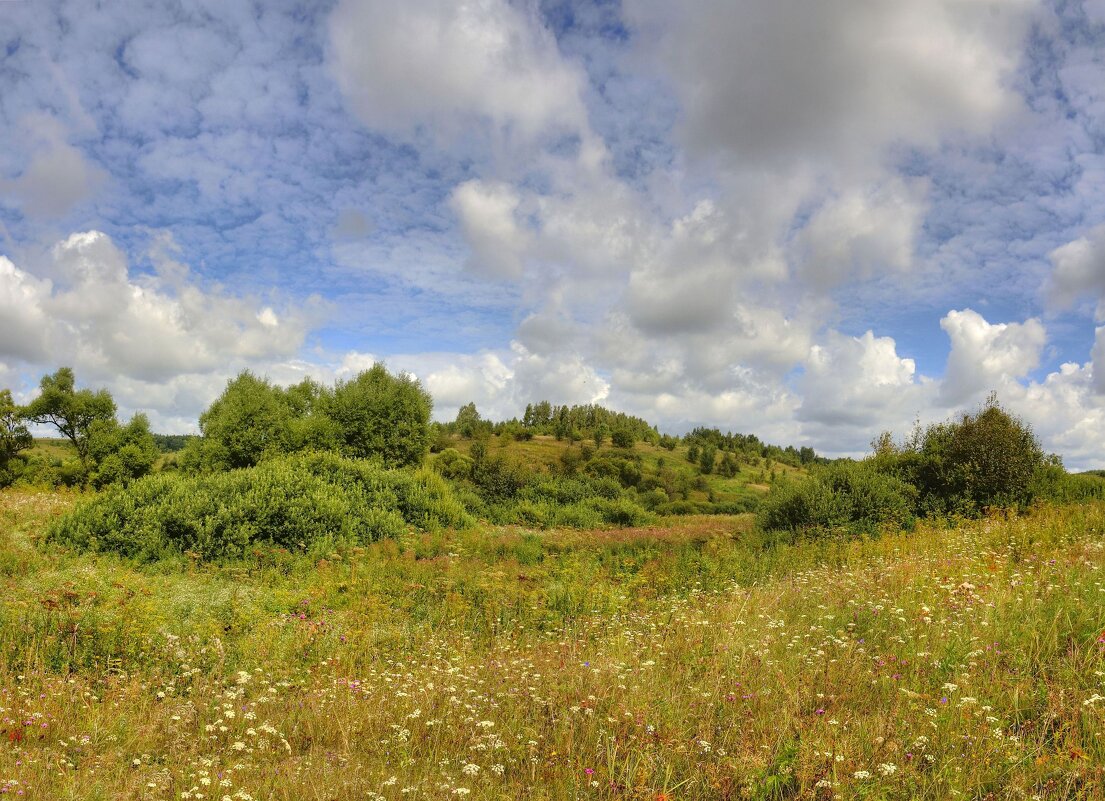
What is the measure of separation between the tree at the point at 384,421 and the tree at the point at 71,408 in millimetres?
21312

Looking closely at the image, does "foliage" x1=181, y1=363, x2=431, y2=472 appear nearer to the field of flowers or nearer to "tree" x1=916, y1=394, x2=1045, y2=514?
the field of flowers

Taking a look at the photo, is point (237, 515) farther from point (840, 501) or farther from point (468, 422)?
point (468, 422)

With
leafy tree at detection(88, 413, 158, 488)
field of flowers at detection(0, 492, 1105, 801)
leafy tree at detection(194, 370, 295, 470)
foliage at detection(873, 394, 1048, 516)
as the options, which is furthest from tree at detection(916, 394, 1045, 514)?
leafy tree at detection(88, 413, 158, 488)

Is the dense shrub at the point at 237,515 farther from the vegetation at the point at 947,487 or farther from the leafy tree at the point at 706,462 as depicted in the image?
the leafy tree at the point at 706,462

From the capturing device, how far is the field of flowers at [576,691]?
372 centimetres

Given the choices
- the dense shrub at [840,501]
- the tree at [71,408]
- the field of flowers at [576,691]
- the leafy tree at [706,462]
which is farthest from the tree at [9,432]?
the leafy tree at [706,462]

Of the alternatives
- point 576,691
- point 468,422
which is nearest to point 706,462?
point 468,422

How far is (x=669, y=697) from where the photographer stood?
4.78m

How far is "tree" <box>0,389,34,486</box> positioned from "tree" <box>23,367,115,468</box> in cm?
66

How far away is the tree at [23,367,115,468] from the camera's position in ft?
131

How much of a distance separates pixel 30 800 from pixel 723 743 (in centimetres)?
454

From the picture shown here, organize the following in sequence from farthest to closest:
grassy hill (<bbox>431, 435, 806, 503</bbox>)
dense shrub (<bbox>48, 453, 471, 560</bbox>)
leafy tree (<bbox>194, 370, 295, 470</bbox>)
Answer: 1. grassy hill (<bbox>431, 435, 806, 503</bbox>)
2. leafy tree (<bbox>194, 370, 295, 470</bbox>)
3. dense shrub (<bbox>48, 453, 471, 560</bbox>)

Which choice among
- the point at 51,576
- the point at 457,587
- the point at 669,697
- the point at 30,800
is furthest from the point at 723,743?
the point at 51,576

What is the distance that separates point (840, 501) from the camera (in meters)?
18.0
